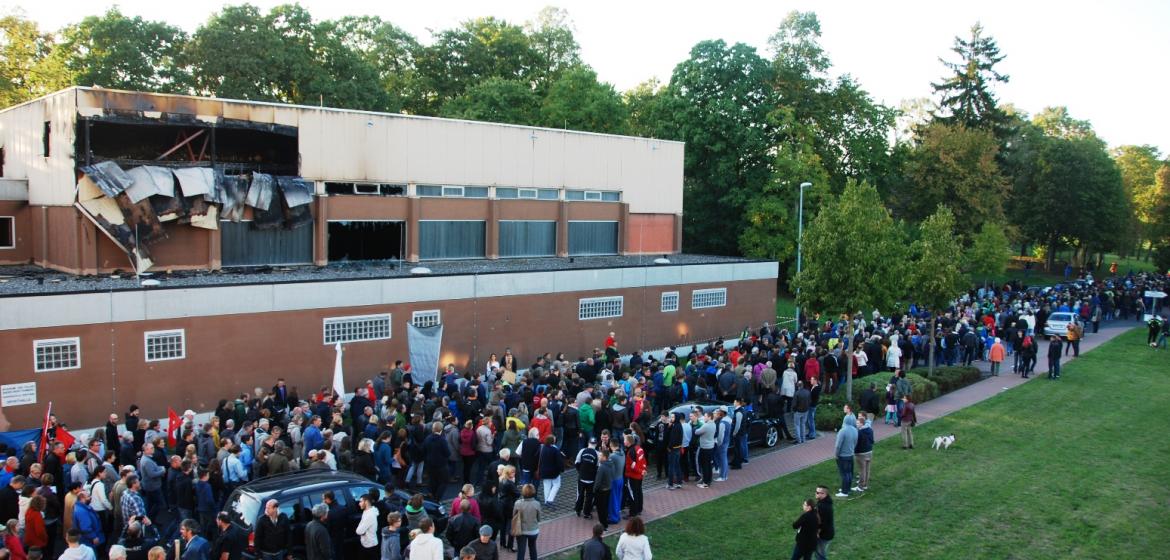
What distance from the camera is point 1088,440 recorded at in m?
21.1

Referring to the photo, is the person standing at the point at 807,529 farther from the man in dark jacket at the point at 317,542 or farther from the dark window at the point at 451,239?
the dark window at the point at 451,239

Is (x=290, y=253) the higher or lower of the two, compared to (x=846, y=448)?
higher

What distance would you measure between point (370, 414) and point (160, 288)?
7075 millimetres

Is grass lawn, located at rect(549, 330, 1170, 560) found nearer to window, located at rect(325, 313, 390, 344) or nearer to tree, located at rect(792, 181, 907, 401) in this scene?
tree, located at rect(792, 181, 907, 401)

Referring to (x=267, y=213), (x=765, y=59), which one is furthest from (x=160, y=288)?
(x=765, y=59)

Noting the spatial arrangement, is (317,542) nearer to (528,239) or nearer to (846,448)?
(846,448)

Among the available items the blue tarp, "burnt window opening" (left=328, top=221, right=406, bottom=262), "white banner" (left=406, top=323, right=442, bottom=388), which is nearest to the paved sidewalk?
"white banner" (left=406, top=323, right=442, bottom=388)

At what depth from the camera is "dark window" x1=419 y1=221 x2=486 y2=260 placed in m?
32.0

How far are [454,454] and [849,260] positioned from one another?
1236 centimetres

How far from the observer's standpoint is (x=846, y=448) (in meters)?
16.5

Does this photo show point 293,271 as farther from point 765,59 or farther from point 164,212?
point 765,59

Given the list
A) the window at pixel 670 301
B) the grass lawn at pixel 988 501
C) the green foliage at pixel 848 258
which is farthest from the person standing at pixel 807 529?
the window at pixel 670 301

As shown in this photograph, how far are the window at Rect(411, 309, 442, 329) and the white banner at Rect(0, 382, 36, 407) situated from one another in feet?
31.0

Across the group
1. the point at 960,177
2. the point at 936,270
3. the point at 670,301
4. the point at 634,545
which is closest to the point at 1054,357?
the point at 936,270
